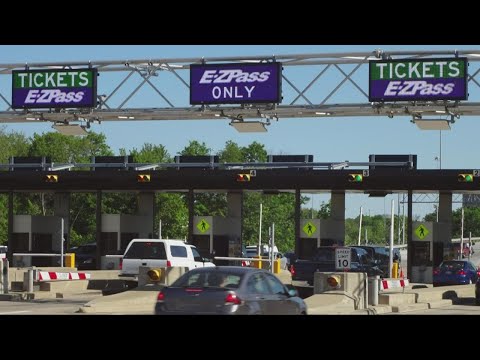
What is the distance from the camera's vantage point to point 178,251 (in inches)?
1289

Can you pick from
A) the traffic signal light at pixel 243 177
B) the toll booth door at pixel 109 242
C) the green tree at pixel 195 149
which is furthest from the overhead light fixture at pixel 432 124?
the green tree at pixel 195 149

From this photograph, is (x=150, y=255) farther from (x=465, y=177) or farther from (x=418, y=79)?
(x=465, y=177)

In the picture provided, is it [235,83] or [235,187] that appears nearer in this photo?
[235,83]

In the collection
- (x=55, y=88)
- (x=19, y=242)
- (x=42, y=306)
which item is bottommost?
(x=42, y=306)

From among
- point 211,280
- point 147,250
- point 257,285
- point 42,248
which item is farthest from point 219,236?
point 211,280

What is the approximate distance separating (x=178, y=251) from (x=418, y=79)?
30.3 feet

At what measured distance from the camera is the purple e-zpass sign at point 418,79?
29.9 m

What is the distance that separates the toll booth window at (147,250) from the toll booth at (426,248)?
65.6 feet

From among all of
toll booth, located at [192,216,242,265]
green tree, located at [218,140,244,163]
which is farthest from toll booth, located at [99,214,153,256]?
green tree, located at [218,140,244,163]

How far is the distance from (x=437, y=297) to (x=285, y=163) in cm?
1678

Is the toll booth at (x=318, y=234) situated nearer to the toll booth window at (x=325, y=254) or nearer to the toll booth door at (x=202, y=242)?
the toll booth door at (x=202, y=242)
